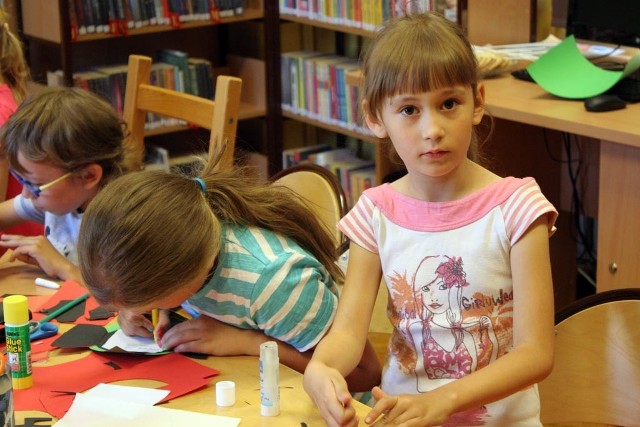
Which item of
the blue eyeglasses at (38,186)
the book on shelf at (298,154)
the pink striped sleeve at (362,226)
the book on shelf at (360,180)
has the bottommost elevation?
the book on shelf at (360,180)

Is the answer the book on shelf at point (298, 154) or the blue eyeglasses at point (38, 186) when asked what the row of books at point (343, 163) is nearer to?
the book on shelf at point (298, 154)

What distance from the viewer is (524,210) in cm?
139

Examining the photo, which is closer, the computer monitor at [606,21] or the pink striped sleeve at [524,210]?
the pink striped sleeve at [524,210]

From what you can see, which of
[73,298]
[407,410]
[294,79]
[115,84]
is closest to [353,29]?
[294,79]

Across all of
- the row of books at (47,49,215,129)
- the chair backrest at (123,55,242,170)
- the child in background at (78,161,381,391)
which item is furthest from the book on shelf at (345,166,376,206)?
the child in background at (78,161,381,391)

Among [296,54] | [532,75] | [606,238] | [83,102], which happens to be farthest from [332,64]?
[83,102]

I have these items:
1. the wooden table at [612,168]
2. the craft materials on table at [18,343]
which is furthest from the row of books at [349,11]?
the craft materials on table at [18,343]

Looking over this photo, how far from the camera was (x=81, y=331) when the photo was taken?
1616 millimetres

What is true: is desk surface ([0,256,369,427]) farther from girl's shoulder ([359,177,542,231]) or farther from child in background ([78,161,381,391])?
girl's shoulder ([359,177,542,231])

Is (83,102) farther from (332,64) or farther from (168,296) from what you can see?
(332,64)

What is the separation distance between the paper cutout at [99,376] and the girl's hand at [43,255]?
1.26ft

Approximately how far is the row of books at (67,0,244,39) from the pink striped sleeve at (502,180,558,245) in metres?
2.68

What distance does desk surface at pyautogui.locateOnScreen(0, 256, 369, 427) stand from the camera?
1312mm

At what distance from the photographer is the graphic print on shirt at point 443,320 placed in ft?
4.72
